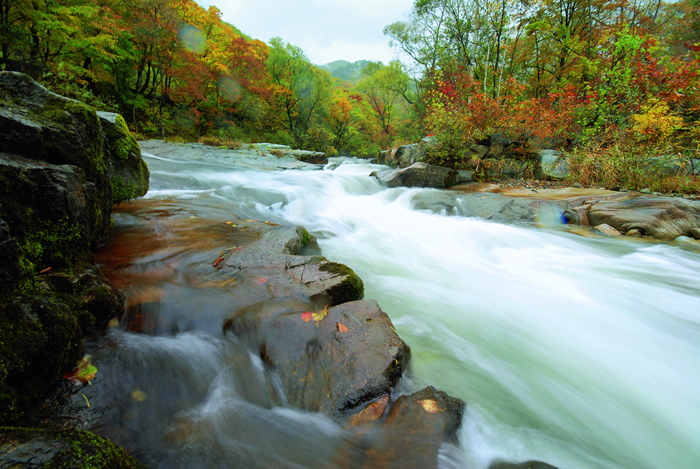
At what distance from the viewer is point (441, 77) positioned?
50.6 feet

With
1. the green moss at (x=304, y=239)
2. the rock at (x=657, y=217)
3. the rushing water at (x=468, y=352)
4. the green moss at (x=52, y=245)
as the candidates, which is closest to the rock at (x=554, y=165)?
the rock at (x=657, y=217)

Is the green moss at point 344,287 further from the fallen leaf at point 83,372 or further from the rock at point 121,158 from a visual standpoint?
the rock at point 121,158

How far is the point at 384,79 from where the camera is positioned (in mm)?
27953

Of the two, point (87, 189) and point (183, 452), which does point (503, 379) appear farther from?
point (87, 189)

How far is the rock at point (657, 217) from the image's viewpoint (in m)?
5.82

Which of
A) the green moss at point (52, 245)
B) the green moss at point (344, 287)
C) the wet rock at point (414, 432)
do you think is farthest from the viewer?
the green moss at point (344, 287)

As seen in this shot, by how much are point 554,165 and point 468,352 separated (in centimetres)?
943

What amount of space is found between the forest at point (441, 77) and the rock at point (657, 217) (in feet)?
5.07

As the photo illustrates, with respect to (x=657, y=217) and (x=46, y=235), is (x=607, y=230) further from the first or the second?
(x=46, y=235)

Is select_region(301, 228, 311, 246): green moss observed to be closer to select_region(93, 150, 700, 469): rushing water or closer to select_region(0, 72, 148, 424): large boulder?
select_region(93, 150, 700, 469): rushing water

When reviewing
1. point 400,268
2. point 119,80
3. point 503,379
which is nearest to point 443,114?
point 400,268

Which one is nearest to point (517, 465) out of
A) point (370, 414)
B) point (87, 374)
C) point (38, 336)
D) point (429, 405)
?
point (429, 405)

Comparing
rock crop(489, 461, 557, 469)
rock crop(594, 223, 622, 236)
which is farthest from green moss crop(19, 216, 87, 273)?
rock crop(594, 223, 622, 236)

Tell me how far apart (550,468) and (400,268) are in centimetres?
322
